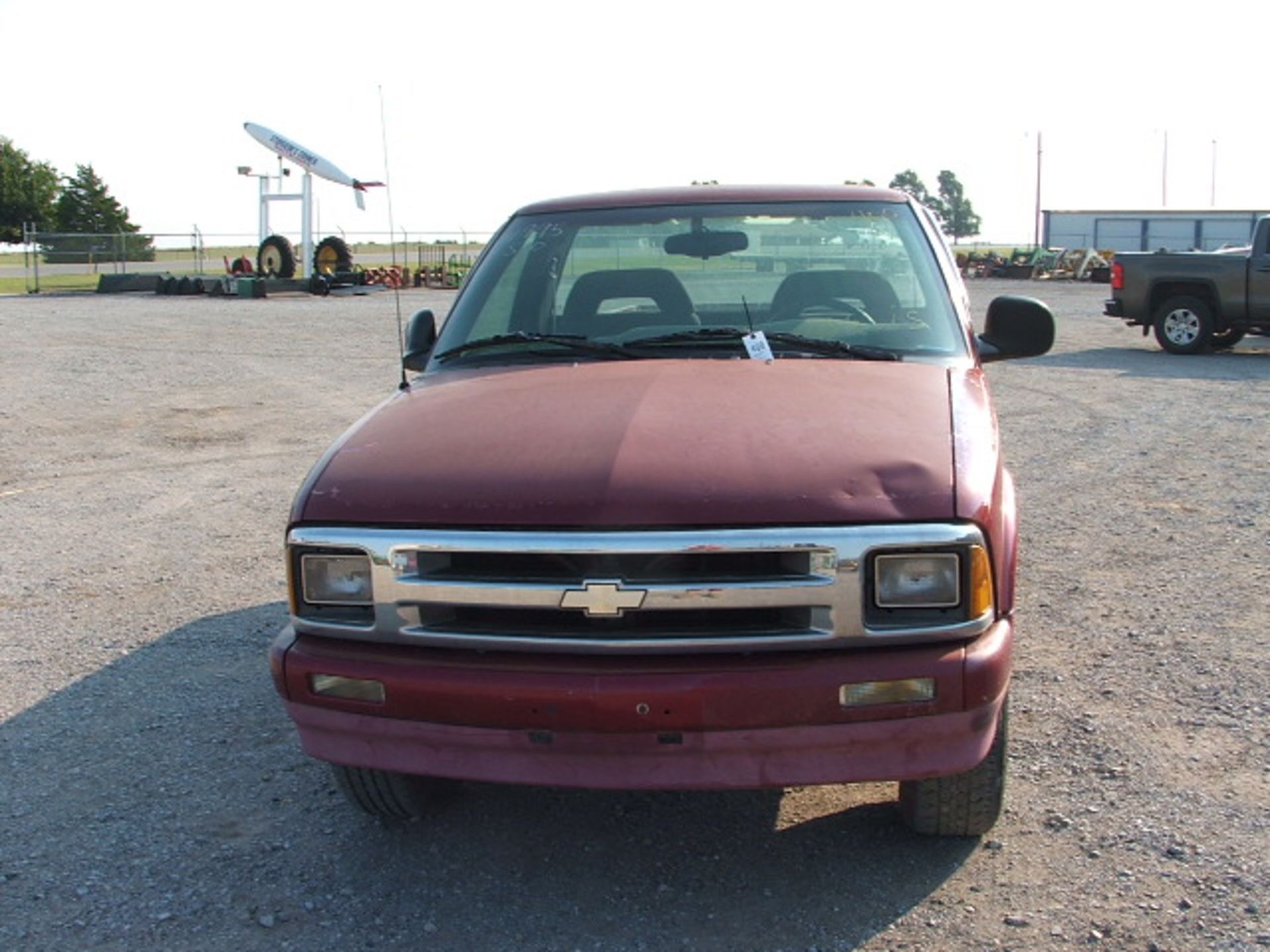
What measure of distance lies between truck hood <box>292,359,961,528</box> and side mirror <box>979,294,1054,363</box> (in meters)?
0.85

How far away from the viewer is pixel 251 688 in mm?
4766

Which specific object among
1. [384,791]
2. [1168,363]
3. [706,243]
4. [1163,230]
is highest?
[1163,230]

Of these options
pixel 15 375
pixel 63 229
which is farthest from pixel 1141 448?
pixel 63 229

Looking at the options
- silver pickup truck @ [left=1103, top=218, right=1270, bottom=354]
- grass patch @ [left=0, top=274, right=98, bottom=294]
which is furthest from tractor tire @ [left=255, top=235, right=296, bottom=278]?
silver pickup truck @ [left=1103, top=218, right=1270, bottom=354]

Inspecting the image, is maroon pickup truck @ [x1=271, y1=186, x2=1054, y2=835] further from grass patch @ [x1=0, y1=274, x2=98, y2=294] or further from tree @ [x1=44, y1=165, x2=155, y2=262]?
tree @ [x1=44, y1=165, x2=155, y2=262]

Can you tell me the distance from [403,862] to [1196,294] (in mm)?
15871

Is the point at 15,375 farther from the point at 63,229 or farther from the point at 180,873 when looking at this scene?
the point at 63,229

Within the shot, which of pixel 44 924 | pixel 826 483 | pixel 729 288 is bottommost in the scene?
pixel 44 924

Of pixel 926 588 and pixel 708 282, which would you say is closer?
pixel 926 588

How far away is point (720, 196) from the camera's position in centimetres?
471

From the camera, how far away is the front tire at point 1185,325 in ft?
54.6

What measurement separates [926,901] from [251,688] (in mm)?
2690

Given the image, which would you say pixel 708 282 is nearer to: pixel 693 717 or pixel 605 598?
pixel 605 598

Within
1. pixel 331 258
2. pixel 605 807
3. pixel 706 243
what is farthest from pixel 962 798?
pixel 331 258
